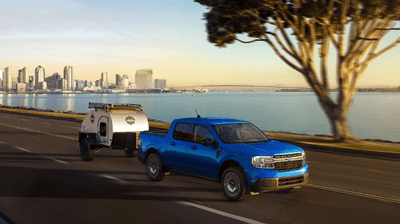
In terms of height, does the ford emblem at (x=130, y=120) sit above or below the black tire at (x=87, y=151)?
above

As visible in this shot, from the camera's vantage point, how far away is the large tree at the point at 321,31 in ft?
71.7

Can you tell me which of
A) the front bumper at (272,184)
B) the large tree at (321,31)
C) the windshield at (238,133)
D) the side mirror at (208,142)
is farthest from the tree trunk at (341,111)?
the side mirror at (208,142)

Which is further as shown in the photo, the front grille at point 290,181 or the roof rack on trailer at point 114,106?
the roof rack on trailer at point 114,106

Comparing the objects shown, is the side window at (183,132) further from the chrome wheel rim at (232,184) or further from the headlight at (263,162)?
the headlight at (263,162)

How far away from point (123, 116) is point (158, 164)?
14.8ft

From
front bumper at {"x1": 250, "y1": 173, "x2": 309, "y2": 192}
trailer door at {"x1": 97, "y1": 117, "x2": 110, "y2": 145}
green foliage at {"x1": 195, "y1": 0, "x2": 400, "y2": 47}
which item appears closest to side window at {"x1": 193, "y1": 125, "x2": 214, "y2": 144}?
front bumper at {"x1": 250, "y1": 173, "x2": 309, "y2": 192}

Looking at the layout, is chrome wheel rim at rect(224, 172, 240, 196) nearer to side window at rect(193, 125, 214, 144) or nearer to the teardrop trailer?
side window at rect(193, 125, 214, 144)

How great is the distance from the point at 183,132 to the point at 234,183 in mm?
2153

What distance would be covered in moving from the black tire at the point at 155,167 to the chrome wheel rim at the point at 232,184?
8.26ft

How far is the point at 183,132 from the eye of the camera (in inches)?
419

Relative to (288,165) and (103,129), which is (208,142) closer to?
(288,165)

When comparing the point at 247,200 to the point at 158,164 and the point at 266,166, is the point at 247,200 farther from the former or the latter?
the point at 158,164

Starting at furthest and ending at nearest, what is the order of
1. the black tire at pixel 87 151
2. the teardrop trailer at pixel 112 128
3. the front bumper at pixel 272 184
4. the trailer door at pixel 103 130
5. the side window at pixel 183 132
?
the black tire at pixel 87 151 → the trailer door at pixel 103 130 → the teardrop trailer at pixel 112 128 → the side window at pixel 183 132 → the front bumper at pixel 272 184

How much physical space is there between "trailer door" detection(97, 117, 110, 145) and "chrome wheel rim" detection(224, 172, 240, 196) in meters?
6.95
